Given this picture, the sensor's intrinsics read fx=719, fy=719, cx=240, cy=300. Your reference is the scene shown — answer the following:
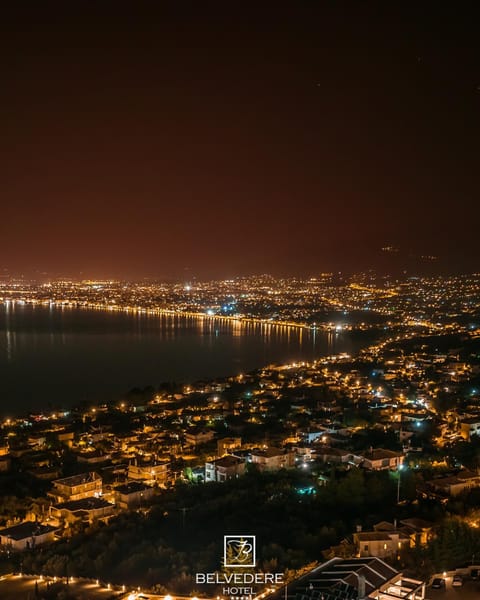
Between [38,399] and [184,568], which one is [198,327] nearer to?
[38,399]

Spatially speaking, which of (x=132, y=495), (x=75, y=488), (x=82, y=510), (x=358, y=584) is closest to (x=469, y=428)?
(x=132, y=495)

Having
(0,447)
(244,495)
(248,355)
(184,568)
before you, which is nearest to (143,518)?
(244,495)

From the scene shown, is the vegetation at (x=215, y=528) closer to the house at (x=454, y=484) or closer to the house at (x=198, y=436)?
the house at (x=454, y=484)

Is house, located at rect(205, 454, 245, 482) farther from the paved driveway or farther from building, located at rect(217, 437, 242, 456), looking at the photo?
the paved driveway

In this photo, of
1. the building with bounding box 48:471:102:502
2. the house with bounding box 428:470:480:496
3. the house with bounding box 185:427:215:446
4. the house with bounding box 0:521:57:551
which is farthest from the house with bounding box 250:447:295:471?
the house with bounding box 0:521:57:551

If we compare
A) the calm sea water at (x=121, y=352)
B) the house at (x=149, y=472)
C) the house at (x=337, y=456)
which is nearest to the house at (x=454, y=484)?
the house at (x=337, y=456)

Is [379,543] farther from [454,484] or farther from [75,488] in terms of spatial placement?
[75,488]
